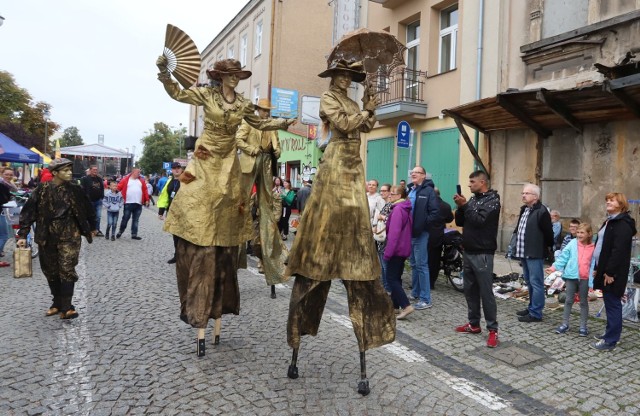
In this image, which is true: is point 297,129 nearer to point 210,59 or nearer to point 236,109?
point 210,59

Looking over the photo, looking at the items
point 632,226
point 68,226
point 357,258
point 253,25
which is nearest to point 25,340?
point 68,226

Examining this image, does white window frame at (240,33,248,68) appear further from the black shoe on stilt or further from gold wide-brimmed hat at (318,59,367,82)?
the black shoe on stilt

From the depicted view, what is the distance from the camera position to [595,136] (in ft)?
31.8

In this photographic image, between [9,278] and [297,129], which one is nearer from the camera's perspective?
[9,278]

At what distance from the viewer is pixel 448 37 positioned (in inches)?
556

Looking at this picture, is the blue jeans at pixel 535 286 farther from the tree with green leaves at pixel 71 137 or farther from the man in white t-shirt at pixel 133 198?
the tree with green leaves at pixel 71 137

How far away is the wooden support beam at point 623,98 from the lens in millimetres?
7709

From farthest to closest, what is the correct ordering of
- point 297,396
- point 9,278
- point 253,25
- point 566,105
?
point 253,25 → point 566,105 → point 9,278 → point 297,396

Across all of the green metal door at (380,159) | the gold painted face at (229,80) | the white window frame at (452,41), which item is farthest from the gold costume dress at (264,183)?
the green metal door at (380,159)

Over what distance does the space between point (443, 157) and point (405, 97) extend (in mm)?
2278

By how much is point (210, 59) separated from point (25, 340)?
35.2 meters

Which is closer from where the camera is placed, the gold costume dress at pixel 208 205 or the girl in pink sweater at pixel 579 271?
the gold costume dress at pixel 208 205

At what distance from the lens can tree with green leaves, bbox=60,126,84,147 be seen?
88.2m

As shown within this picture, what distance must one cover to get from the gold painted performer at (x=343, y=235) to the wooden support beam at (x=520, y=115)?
6716 mm
